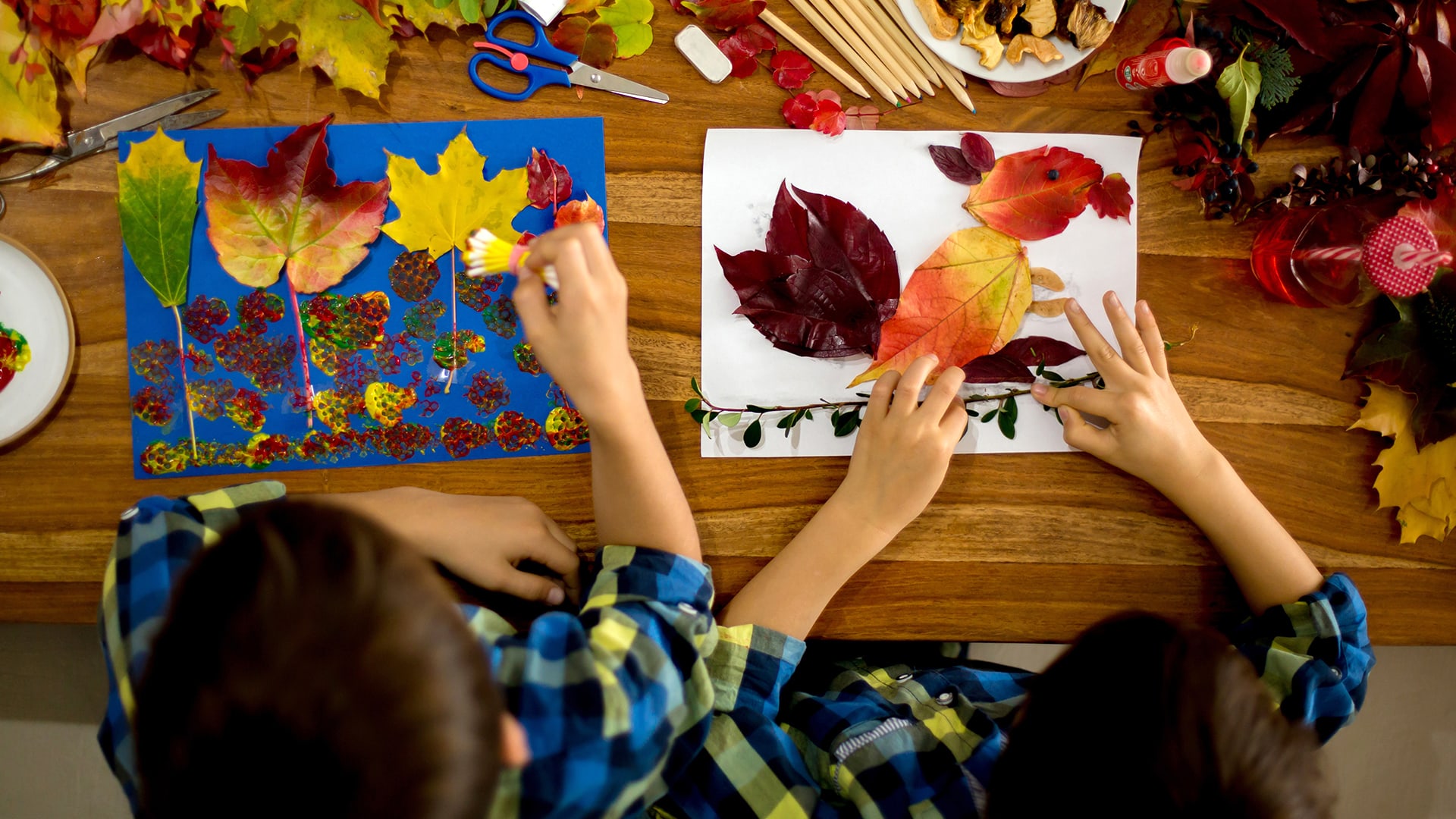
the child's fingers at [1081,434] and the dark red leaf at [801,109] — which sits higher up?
the dark red leaf at [801,109]

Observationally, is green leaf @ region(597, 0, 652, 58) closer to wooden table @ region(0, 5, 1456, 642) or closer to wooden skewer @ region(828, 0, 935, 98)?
wooden table @ region(0, 5, 1456, 642)

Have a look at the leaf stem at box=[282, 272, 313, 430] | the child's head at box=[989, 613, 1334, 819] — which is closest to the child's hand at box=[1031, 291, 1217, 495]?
the child's head at box=[989, 613, 1334, 819]

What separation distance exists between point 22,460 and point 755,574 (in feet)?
2.38

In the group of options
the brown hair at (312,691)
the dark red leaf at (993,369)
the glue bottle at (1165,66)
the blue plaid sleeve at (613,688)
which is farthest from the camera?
the dark red leaf at (993,369)

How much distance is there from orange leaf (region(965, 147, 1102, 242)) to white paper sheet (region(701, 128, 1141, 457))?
0.01 m

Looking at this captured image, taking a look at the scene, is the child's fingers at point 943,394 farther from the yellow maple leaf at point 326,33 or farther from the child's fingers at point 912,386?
the yellow maple leaf at point 326,33

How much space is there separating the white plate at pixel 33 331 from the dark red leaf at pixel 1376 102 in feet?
4.22

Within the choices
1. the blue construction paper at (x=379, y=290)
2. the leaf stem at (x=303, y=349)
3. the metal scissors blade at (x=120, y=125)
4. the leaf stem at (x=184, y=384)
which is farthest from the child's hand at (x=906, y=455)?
the metal scissors blade at (x=120, y=125)

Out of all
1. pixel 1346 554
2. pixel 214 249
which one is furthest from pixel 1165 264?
pixel 214 249

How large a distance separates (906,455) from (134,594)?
67 cm

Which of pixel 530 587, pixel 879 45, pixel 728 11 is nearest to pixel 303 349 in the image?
pixel 530 587

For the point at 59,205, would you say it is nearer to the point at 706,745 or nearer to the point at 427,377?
the point at 427,377

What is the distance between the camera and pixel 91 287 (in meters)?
0.78

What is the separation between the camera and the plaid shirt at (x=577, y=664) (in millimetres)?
592
